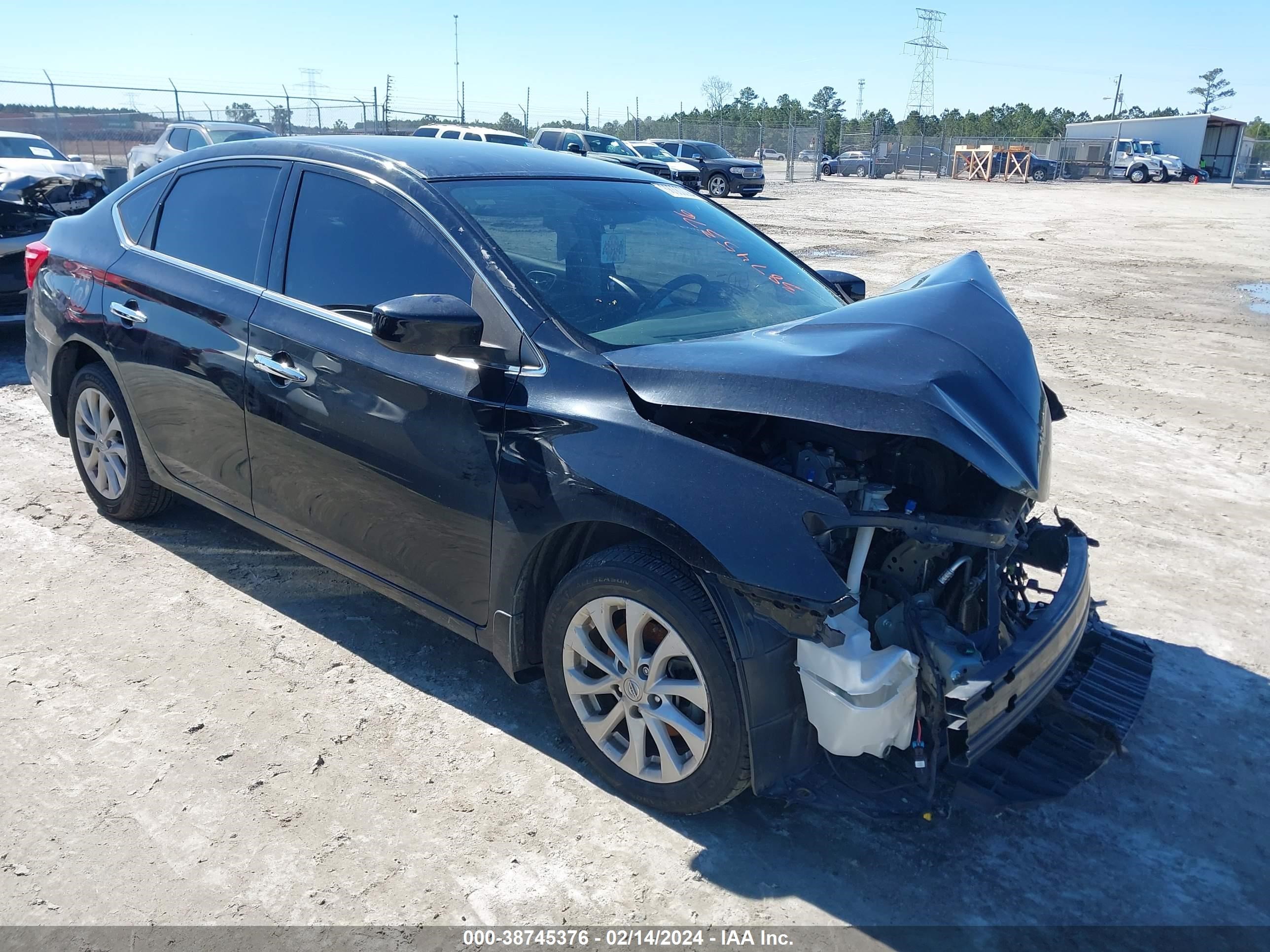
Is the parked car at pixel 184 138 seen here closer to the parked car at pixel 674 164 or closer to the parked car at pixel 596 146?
the parked car at pixel 596 146

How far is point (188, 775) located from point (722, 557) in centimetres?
185

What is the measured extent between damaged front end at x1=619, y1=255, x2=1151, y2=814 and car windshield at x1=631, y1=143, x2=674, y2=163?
87.3ft

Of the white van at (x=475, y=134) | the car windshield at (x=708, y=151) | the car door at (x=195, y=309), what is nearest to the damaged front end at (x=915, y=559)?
the car door at (x=195, y=309)

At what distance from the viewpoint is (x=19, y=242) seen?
7883mm

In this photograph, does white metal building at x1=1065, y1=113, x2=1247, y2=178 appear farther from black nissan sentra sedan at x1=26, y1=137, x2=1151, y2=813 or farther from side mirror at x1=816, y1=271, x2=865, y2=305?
black nissan sentra sedan at x1=26, y1=137, x2=1151, y2=813

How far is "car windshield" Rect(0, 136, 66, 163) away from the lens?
490 inches

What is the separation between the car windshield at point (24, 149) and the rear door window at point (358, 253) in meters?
11.0

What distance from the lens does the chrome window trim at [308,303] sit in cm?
300

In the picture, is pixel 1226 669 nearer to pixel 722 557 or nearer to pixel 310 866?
pixel 722 557

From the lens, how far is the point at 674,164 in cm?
2708

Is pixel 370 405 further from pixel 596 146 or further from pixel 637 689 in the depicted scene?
pixel 596 146

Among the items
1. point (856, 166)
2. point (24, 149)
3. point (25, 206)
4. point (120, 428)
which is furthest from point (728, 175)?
point (120, 428)

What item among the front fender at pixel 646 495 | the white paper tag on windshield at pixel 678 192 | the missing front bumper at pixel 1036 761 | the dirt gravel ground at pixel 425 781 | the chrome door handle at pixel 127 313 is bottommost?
the dirt gravel ground at pixel 425 781

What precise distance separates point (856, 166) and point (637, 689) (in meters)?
53.3
